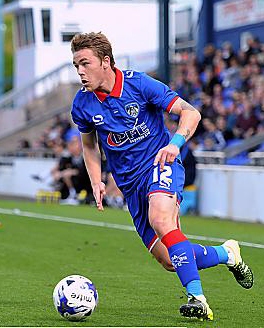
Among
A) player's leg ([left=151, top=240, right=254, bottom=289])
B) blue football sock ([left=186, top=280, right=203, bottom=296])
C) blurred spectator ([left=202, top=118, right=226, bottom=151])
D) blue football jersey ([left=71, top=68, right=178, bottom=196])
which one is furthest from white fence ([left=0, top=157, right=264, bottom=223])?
blue football sock ([left=186, top=280, right=203, bottom=296])

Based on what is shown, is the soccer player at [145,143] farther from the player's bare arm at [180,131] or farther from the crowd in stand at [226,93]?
the crowd in stand at [226,93]

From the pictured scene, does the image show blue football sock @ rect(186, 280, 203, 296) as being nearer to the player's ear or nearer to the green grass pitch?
the green grass pitch

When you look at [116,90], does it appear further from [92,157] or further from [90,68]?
[92,157]

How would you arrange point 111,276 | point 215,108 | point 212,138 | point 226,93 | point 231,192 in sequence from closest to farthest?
1. point 111,276
2. point 231,192
3. point 212,138
4. point 215,108
5. point 226,93

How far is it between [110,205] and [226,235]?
7402 millimetres

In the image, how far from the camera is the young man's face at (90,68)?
735cm

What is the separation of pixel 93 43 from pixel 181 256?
1647mm

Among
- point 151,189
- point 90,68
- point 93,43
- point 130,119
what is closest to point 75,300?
point 151,189

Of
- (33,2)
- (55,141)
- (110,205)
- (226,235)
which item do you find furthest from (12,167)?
(33,2)

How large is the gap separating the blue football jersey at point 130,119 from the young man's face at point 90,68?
0.14 meters

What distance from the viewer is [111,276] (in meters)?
10.3

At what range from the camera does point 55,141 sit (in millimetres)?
28438

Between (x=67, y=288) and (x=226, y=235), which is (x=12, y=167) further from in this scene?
A: (x=67, y=288)

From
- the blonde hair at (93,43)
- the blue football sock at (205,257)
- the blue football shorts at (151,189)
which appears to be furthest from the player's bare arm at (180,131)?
the blue football sock at (205,257)
